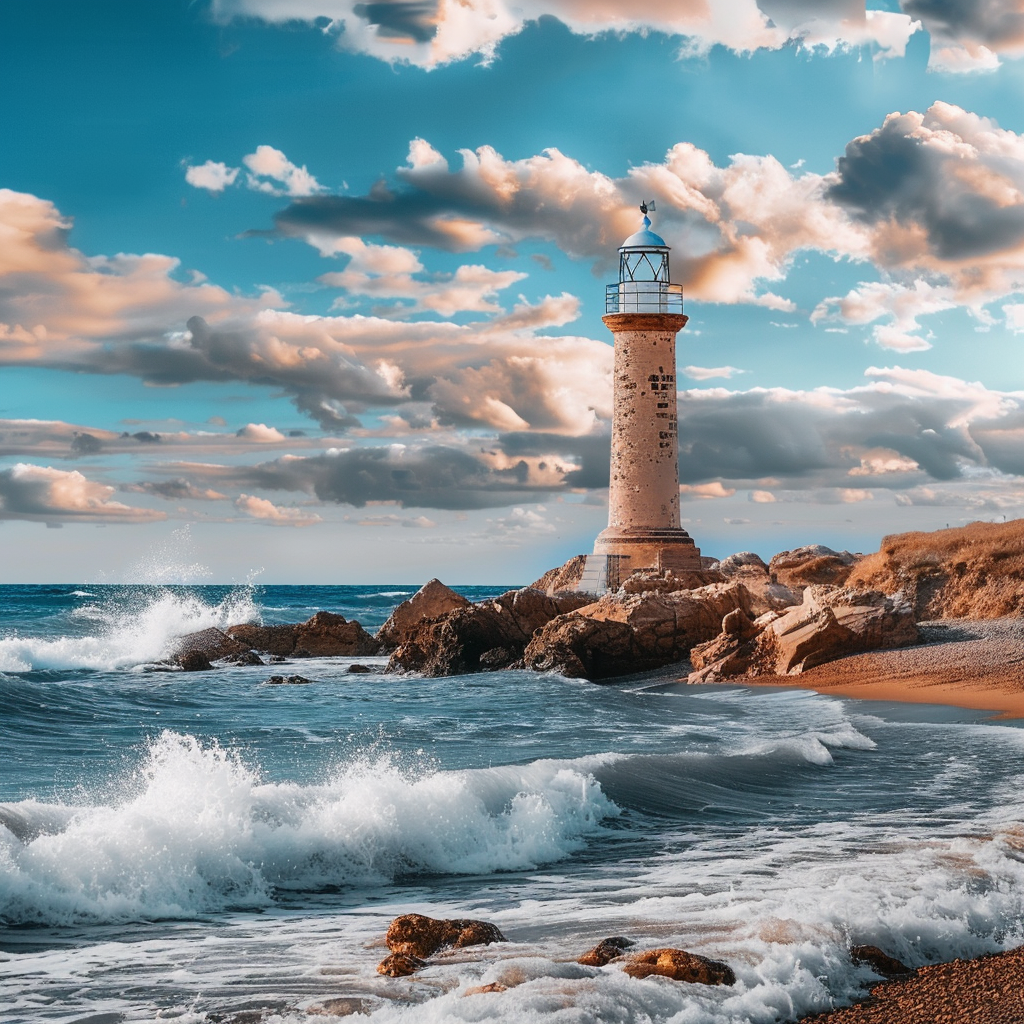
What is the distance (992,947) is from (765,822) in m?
3.41

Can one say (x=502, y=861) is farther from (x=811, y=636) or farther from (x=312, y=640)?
(x=312, y=640)

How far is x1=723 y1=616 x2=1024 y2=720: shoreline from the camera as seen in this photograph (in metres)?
14.8

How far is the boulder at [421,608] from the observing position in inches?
1033

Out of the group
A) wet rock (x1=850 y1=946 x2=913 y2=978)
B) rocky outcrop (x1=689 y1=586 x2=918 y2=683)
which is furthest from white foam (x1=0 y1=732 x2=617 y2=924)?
rocky outcrop (x1=689 y1=586 x2=918 y2=683)

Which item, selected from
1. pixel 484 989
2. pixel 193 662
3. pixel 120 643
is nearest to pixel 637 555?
pixel 193 662

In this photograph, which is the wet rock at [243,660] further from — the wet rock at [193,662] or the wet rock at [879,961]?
the wet rock at [879,961]

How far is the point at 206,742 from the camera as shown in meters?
13.1

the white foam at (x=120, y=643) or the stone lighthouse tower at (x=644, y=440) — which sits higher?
the stone lighthouse tower at (x=644, y=440)

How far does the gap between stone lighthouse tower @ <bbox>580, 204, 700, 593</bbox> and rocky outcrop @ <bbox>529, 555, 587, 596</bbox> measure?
5.42ft

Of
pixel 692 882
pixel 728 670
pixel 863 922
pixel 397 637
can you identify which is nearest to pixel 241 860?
pixel 692 882

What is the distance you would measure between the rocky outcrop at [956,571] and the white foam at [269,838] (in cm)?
1207

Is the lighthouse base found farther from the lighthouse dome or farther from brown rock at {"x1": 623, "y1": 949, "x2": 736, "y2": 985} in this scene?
brown rock at {"x1": 623, "y1": 949, "x2": 736, "y2": 985}

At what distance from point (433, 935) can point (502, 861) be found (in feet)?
8.07

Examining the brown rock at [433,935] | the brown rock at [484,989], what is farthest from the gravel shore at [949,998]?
the brown rock at [433,935]
